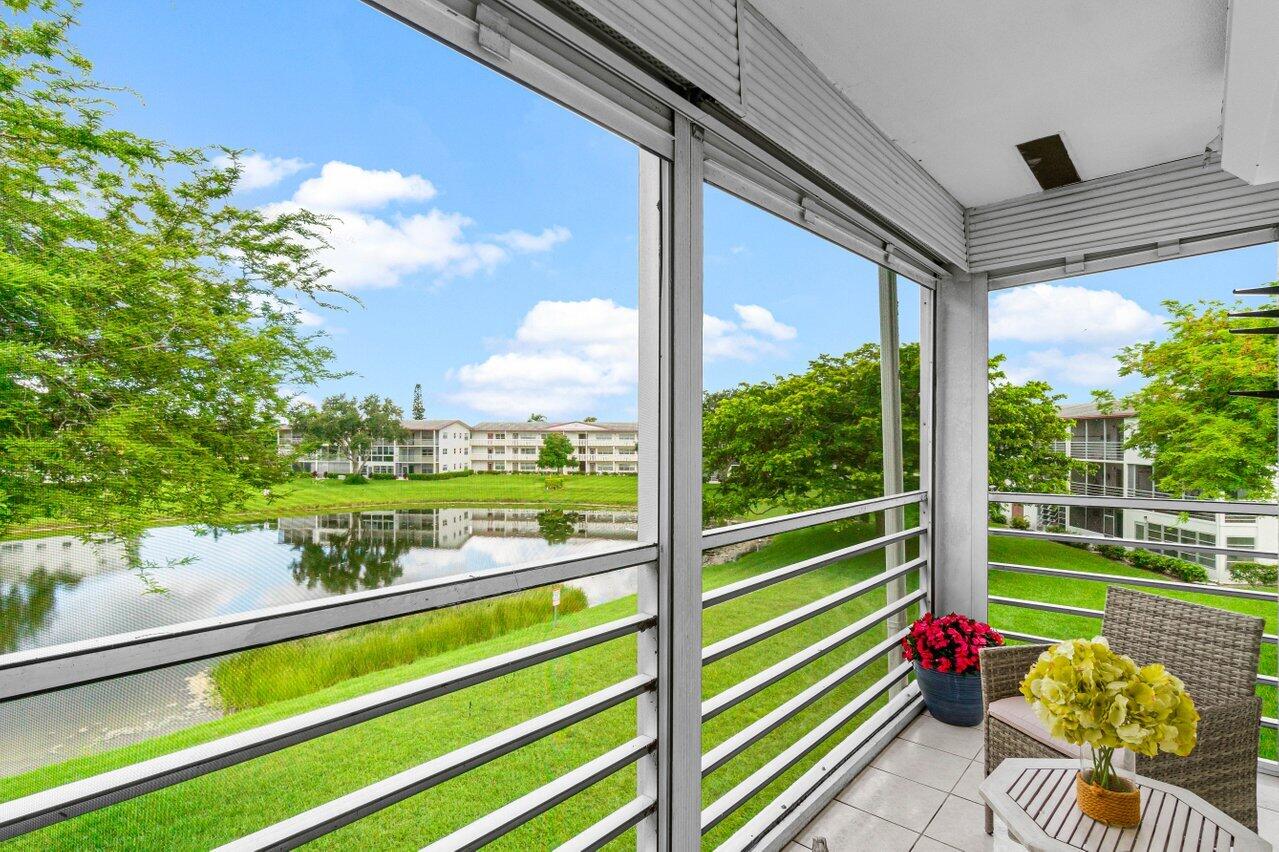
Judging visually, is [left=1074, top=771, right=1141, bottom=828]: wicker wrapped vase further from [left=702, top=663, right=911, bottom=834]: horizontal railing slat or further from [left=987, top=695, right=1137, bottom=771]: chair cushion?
[left=702, top=663, right=911, bottom=834]: horizontal railing slat

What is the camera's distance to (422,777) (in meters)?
1.21

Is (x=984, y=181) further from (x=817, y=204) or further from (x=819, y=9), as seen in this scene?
(x=819, y=9)

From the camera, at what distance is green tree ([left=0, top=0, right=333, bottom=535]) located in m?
0.75

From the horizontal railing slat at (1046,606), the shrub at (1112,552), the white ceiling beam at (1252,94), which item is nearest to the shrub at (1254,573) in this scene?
the shrub at (1112,552)

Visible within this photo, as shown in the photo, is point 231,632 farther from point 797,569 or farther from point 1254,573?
point 1254,573

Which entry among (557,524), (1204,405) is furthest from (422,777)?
(1204,405)

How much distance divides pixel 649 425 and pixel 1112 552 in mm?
3088

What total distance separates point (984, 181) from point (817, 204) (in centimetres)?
126

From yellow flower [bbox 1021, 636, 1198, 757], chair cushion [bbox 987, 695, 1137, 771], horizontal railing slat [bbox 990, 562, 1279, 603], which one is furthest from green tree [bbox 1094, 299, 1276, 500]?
yellow flower [bbox 1021, 636, 1198, 757]

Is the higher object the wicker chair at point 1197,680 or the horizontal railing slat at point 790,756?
the wicker chair at point 1197,680

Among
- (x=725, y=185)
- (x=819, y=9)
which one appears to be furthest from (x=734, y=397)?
(x=819, y=9)

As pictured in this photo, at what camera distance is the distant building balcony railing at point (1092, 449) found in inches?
125

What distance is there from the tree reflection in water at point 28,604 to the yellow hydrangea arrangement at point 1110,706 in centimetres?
191

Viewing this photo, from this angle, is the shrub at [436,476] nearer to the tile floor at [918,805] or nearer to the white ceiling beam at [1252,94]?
the tile floor at [918,805]
